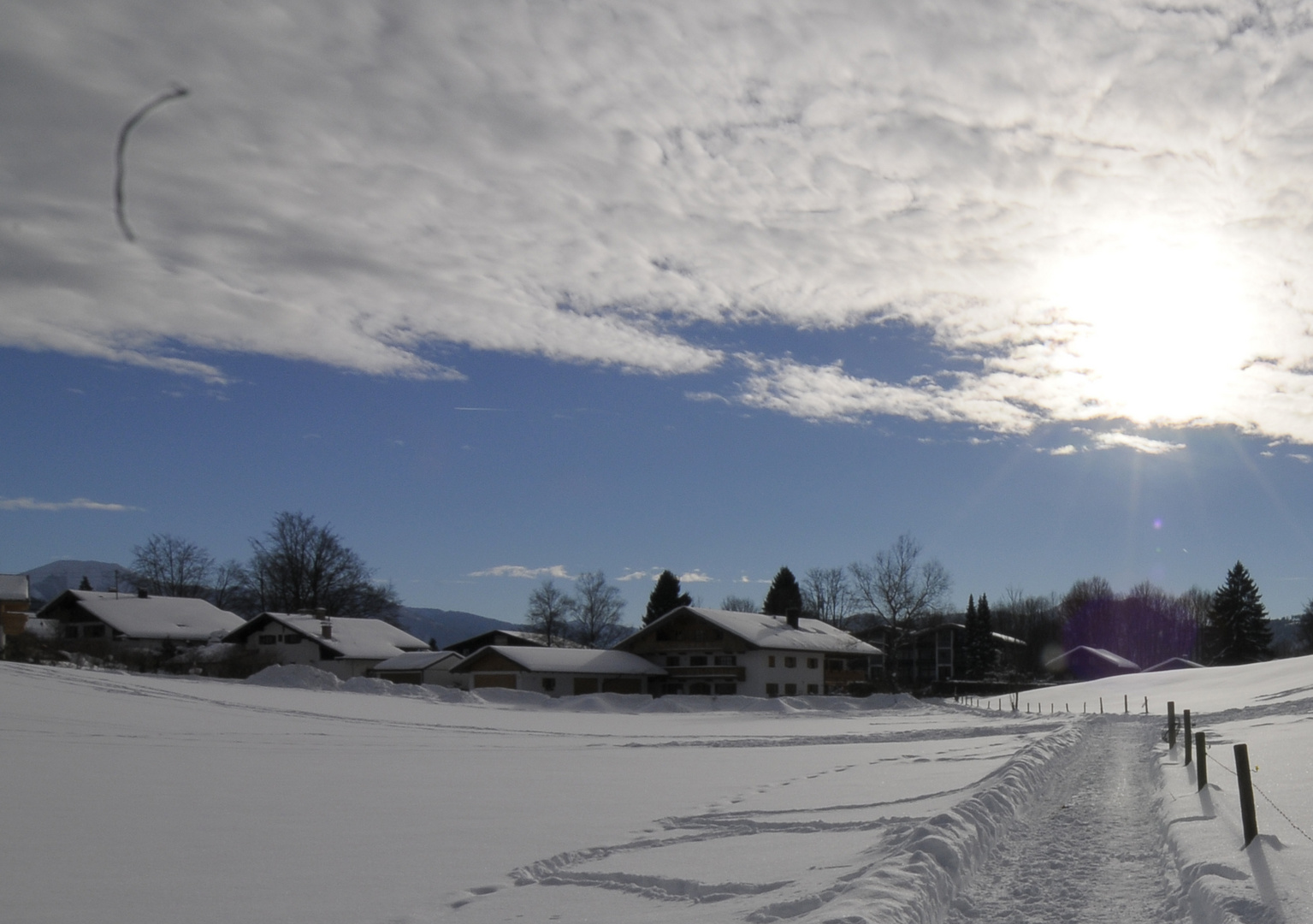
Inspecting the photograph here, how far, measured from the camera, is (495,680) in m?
66.9

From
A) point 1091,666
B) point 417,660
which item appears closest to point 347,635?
point 417,660

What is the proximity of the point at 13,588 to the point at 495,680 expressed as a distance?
51202mm

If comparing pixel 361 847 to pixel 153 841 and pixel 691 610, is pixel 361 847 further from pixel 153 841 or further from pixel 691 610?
pixel 691 610

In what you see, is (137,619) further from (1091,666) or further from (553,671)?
(1091,666)

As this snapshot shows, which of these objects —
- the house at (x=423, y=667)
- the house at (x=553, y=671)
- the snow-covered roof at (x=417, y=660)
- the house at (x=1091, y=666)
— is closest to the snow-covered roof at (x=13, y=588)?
the house at (x=423, y=667)

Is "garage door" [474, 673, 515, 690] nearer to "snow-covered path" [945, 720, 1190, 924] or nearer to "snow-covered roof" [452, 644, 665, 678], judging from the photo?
"snow-covered roof" [452, 644, 665, 678]

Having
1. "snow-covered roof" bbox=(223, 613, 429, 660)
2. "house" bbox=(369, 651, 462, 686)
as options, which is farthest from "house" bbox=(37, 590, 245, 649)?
"house" bbox=(369, 651, 462, 686)

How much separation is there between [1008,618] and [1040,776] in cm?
14707

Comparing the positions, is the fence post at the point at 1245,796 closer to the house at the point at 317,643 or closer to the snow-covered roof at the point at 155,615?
the house at the point at 317,643

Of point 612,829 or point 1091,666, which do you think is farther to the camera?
point 1091,666

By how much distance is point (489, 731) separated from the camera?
35406 mm

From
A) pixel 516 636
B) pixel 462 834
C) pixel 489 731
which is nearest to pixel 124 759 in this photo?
pixel 462 834

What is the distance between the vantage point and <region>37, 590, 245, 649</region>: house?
80.6 metres

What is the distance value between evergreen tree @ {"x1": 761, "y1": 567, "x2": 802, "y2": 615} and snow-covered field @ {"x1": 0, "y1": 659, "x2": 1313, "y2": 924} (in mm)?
83662
